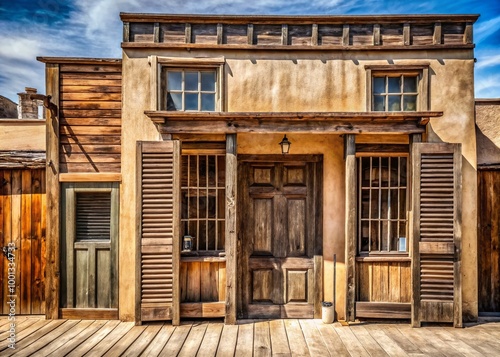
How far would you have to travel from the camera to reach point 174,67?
4.89 meters

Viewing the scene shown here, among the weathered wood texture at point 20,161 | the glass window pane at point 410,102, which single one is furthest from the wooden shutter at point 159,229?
the glass window pane at point 410,102

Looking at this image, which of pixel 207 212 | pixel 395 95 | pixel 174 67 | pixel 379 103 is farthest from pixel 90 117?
pixel 395 95

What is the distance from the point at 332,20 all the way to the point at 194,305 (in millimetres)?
5247

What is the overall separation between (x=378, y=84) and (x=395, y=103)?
44 cm

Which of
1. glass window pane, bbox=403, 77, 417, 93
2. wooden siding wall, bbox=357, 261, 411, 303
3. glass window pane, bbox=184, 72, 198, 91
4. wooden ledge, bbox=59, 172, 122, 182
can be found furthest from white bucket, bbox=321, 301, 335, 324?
glass window pane, bbox=184, 72, 198, 91

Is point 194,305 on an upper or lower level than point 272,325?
upper

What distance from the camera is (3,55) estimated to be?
6.53m

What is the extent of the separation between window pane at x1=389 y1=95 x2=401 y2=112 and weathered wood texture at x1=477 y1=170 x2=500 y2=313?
1.86 meters

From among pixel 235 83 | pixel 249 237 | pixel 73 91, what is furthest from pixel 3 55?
pixel 249 237

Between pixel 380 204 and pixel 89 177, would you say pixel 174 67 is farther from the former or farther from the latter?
pixel 380 204

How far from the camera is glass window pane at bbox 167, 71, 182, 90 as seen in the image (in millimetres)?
4918

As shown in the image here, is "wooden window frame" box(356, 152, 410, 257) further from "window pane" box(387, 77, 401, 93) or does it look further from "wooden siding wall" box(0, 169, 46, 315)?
"wooden siding wall" box(0, 169, 46, 315)

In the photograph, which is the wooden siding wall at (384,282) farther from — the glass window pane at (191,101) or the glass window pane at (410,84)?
the glass window pane at (191,101)

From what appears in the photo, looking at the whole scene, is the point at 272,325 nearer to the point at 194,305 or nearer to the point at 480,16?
the point at 194,305
